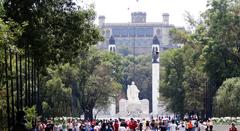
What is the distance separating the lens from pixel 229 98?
61.6 metres

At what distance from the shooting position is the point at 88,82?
88.9m

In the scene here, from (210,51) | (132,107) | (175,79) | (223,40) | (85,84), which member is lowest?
(132,107)

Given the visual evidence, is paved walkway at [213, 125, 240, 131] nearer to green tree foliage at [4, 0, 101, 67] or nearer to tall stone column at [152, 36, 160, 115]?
green tree foliage at [4, 0, 101, 67]

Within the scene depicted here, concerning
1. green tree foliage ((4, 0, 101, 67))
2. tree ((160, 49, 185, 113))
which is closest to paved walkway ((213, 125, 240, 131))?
green tree foliage ((4, 0, 101, 67))

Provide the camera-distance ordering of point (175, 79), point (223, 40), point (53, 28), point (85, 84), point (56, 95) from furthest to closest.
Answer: point (175, 79)
point (85, 84)
point (56, 95)
point (223, 40)
point (53, 28)

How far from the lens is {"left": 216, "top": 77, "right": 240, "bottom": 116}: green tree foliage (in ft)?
198

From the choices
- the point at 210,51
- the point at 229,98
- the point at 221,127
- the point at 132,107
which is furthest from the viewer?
the point at 132,107

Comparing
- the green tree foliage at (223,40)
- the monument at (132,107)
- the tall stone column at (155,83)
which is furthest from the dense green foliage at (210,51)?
the tall stone column at (155,83)

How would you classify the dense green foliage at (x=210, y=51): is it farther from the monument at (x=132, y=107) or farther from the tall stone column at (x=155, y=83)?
the tall stone column at (x=155, y=83)

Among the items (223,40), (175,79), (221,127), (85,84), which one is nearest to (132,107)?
(175,79)

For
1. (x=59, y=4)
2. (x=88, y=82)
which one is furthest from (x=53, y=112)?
(x=59, y=4)

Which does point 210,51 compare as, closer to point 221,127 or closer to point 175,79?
point 221,127

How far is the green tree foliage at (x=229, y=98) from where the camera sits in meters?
60.3

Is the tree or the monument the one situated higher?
the tree
